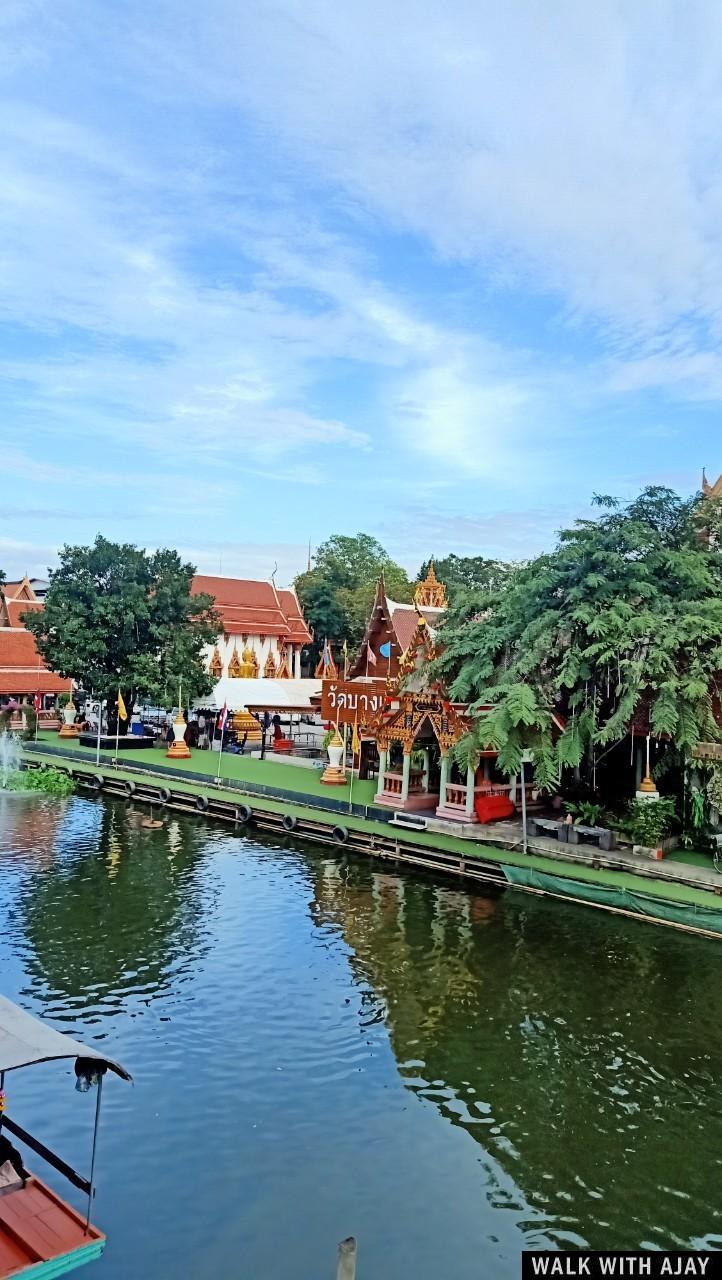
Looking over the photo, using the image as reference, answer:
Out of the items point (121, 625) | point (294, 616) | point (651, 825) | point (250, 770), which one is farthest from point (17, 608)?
point (651, 825)

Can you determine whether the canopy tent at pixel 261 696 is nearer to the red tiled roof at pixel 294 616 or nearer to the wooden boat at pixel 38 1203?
the wooden boat at pixel 38 1203

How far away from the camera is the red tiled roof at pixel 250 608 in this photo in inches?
2795

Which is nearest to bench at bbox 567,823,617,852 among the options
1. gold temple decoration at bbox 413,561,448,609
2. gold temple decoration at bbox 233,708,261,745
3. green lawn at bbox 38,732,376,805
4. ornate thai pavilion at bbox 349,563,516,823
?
ornate thai pavilion at bbox 349,563,516,823

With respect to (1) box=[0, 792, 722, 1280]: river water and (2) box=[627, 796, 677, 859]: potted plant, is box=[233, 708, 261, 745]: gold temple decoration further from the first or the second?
(2) box=[627, 796, 677, 859]: potted plant

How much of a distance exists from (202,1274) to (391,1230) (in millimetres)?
1944

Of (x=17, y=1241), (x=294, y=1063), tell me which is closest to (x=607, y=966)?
(x=294, y=1063)

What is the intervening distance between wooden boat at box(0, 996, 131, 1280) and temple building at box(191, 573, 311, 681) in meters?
59.5

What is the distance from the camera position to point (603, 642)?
2167 centimetres

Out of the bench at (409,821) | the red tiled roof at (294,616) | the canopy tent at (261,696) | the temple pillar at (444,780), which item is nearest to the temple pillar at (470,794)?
the temple pillar at (444,780)

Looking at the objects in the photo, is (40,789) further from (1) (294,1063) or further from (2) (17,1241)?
(2) (17,1241)

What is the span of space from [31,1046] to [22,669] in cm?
4796

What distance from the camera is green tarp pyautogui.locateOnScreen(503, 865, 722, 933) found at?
59.5 ft

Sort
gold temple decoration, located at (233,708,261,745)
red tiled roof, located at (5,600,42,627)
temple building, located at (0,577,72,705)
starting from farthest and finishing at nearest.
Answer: red tiled roof, located at (5,600,42,627)
temple building, located at (0,577,72,705)
gold temple decoration, located at (233,708,261,745)

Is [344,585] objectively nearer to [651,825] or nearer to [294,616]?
[294,616]
